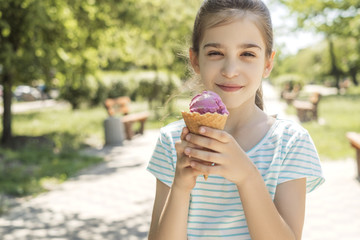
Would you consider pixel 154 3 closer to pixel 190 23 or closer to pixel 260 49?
pixel 190 23

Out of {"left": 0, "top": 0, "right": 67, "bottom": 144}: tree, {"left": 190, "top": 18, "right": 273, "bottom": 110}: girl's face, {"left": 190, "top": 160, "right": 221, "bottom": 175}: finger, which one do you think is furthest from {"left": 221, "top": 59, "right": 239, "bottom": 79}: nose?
{"left": 0, "top": 0, "right": 67, "bottom": 144}: tree

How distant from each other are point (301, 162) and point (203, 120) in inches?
20.5

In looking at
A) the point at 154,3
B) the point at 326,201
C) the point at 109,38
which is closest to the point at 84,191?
the point at 326,201

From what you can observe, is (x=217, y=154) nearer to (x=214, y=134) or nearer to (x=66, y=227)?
(x=214, y=134)

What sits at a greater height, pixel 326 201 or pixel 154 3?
pixel 154 3

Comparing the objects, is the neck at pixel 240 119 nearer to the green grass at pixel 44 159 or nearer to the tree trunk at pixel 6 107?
the green grass at pixel 44 159

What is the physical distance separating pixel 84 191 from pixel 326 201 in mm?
4074

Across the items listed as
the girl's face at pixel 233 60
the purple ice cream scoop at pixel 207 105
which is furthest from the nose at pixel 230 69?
the purple ice cream scoop at pixel 207 105

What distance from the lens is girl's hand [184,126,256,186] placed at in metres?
1.33

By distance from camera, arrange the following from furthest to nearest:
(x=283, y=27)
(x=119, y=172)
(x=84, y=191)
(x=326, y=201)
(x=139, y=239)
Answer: (x=283, y=27) → (x=119, y=172) → (x=84, y=191) → (x=326, y=201) → (x=139, y=239)

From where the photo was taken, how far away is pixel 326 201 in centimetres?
645

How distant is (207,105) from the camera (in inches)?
56.9

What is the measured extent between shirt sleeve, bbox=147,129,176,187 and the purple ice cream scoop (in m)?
0.37

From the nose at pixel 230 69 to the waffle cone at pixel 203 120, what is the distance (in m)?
0.24
